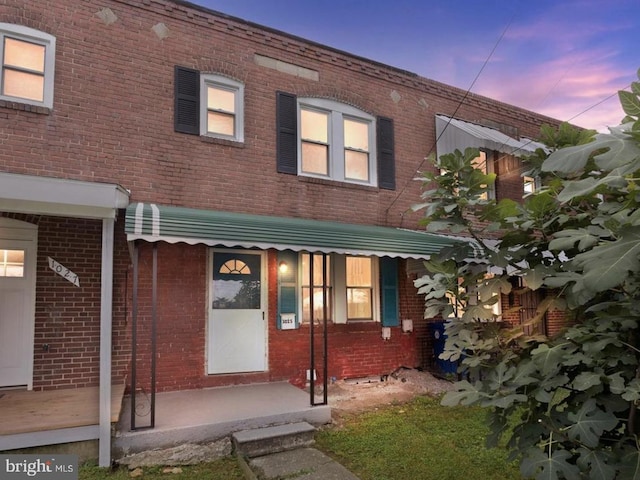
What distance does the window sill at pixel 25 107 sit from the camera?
5.81m

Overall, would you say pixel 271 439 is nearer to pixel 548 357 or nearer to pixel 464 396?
pixel 464 396

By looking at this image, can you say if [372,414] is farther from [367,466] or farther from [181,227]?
[181,227]

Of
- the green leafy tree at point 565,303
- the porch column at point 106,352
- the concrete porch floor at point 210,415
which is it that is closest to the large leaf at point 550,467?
the green leafy tree at point 565,303

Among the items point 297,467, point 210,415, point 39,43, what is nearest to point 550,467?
point 297,467

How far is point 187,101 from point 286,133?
1.81m

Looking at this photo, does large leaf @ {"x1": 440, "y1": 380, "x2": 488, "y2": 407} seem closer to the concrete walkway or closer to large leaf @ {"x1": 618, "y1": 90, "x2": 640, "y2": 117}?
large leaf @ {"x1": 618, "y1": 90, "x2": 640, "y2": 117}

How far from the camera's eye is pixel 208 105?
285 inches

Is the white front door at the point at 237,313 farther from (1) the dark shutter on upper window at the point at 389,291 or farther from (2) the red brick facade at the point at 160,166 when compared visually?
(1) the dark shutter on upper window at the point at 389,291

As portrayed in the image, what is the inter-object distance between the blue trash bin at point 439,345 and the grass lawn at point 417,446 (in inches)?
82.5

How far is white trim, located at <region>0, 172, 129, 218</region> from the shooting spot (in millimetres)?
4457

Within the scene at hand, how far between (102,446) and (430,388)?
5563 millimetres

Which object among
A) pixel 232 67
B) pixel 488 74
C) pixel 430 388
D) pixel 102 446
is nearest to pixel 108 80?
pixel 232 67

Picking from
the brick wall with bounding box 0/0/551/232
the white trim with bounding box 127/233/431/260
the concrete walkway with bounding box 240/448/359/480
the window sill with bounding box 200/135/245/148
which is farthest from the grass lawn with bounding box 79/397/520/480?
the window sill with bounding box 200/135/245/148

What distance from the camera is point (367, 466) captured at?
4535 millimetres
